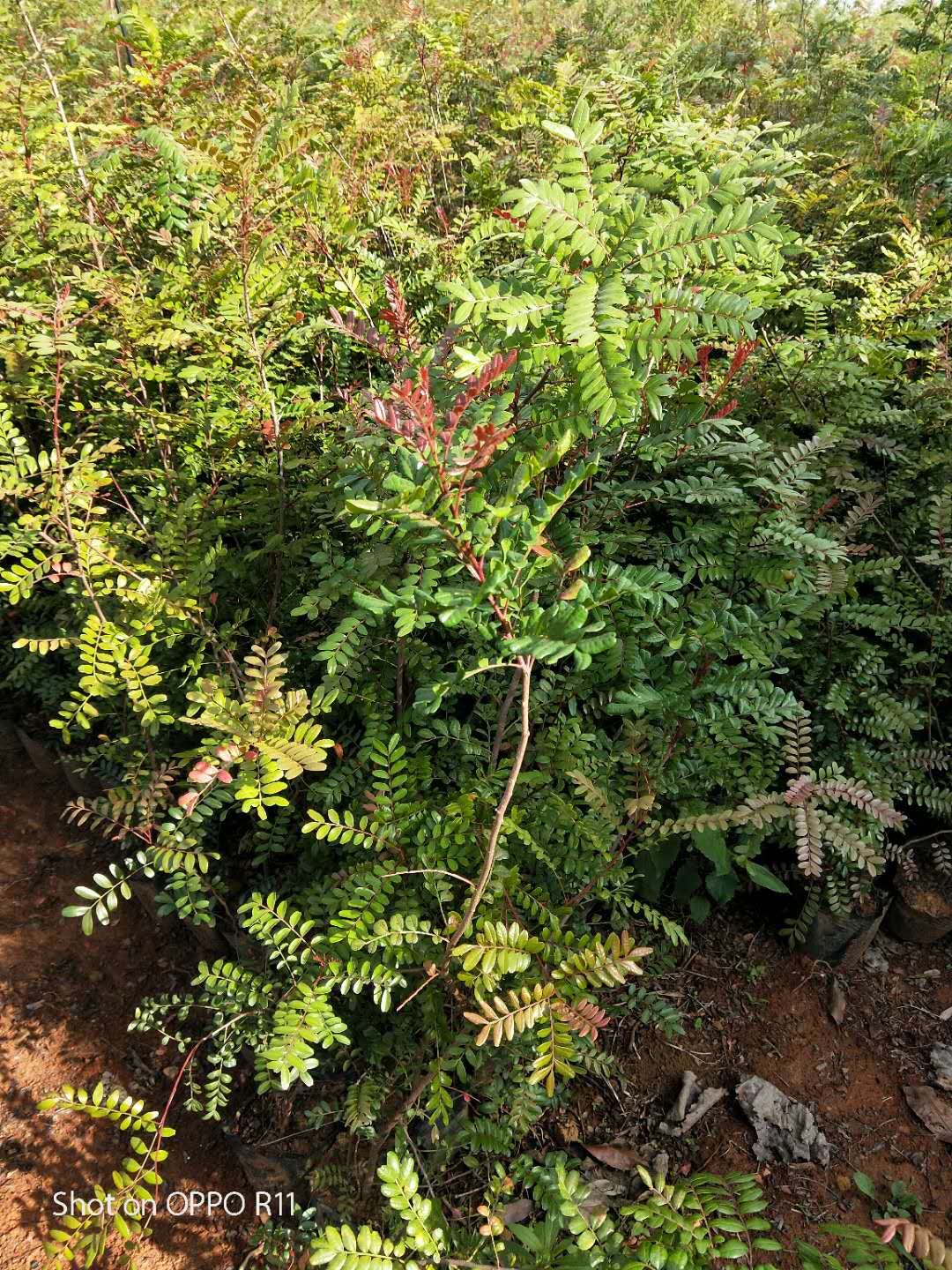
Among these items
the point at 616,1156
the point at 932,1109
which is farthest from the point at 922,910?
the point at 616,1156

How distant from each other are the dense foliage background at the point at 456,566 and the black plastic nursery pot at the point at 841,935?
0.06 meters

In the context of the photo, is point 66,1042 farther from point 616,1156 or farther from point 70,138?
point 70,138

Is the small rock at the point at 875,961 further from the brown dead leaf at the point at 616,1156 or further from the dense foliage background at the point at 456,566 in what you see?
the brown dead leaf at the point at 616,1156

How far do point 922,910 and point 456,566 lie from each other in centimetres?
210

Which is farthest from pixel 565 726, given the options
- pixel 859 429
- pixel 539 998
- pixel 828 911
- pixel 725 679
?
pixel 859 429

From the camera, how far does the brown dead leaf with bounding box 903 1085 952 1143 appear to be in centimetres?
217

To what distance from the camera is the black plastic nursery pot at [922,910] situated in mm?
2439

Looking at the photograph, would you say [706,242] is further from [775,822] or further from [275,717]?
[775,822]

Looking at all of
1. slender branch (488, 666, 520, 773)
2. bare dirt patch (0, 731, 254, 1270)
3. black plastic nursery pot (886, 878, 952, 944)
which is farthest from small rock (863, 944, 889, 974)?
bare dirt patch (0, 731, 254, 1270)

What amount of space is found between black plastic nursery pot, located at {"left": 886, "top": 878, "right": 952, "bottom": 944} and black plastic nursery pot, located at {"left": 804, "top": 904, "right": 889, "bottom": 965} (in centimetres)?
6

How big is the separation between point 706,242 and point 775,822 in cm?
160

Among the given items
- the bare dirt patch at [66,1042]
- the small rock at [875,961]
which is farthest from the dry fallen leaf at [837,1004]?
the bare dirt patch at [66,1042]

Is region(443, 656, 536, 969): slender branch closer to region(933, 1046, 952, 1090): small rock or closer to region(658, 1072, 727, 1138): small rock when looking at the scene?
region(658, 1072, 727, 1138): small rock

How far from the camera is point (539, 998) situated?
1312 mm
